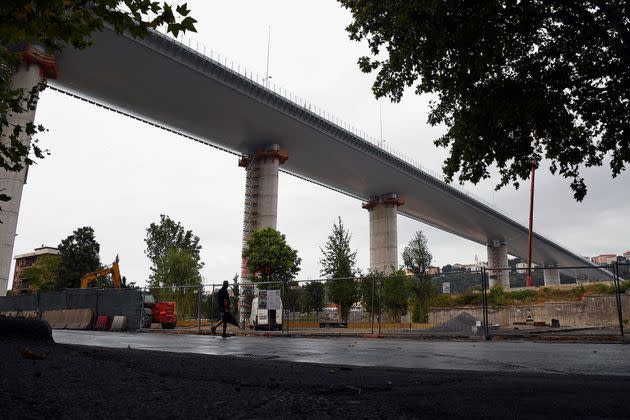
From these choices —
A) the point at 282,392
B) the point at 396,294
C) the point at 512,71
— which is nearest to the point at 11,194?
the point at 396,294

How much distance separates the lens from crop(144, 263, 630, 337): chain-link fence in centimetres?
1856

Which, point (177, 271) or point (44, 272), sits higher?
point (44, 272)

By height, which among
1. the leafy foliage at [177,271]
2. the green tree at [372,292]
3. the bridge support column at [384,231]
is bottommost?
the green tree at [372,292]

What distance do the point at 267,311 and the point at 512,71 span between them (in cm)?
1754

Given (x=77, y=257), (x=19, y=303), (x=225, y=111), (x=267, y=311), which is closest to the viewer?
(x=267, y=311)

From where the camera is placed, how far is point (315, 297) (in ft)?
77.4

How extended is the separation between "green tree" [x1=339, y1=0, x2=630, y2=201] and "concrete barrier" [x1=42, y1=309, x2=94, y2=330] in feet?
66.5

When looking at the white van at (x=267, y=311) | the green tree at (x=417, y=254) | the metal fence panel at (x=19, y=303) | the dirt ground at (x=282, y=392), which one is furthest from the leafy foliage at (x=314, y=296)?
the green tree at (x=417, y=254)

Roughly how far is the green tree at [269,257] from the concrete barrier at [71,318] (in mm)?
23599

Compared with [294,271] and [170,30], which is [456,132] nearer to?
[170,30]

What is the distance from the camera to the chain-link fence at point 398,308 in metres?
18.6

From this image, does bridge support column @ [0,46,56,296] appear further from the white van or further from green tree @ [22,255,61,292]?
green tree @ [22,255,61,292]

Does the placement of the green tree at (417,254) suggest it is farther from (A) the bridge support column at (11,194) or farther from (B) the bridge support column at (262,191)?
(A) the bridge support column at (11,194)

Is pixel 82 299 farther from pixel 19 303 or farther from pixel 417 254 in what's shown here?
pixel 417 254
